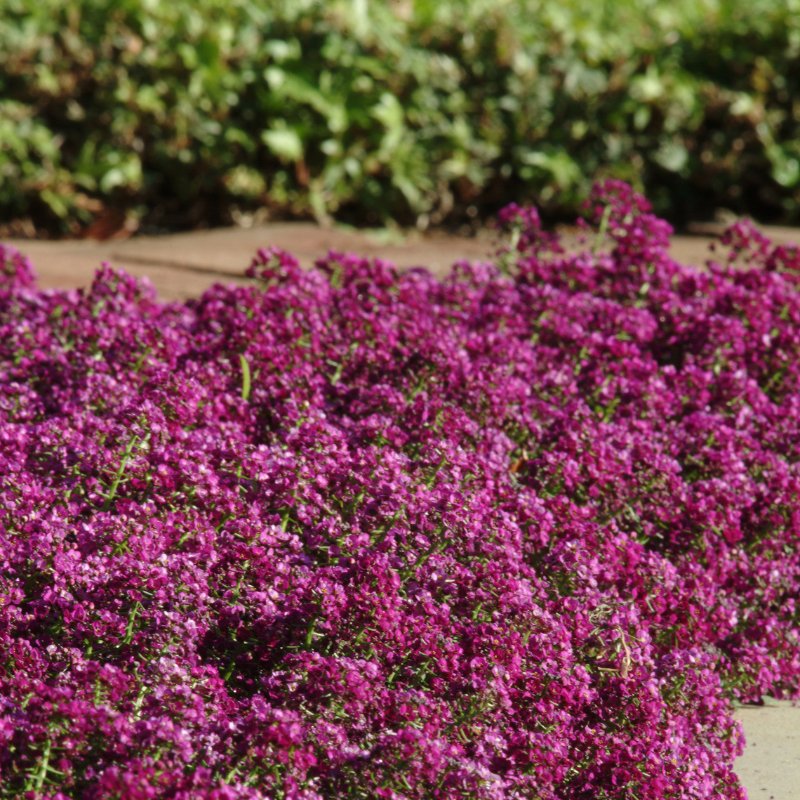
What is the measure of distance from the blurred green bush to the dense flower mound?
3.11 metres

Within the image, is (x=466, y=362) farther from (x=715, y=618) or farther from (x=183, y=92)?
(x=183, y=92)

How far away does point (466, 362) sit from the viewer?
4441 millimetres

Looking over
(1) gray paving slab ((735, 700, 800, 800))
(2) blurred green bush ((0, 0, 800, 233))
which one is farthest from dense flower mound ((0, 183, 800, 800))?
(2) blurred green bush ((0, 0, 800, 233))

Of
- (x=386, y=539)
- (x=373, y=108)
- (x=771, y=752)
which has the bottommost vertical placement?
(x=771, y=752)

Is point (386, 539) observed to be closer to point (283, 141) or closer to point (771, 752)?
point (771, 752)

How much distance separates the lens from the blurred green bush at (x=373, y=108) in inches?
317

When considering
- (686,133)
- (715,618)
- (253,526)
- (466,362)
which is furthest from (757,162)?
(253,526)

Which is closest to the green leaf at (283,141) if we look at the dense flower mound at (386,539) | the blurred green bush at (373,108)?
the blurred green bush at (373,108)

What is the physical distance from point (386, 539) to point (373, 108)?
16.0 feet

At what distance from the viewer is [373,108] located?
311 inches

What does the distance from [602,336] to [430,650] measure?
2.03 meters

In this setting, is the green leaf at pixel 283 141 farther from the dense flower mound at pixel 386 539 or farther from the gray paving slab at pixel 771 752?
the gray paving slab at pixel 771 752

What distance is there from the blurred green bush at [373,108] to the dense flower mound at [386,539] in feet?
10.2

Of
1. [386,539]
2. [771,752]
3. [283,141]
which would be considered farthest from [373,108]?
[771,752]
